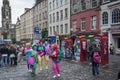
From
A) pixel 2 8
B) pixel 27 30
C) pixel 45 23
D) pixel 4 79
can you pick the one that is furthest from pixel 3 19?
pixel 4 79

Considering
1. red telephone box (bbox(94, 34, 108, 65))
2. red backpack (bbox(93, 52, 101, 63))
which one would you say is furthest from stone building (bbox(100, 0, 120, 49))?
red backpack (bbox(93, 52, 101, 63))

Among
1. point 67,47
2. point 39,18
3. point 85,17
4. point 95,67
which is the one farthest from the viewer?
point 39,18

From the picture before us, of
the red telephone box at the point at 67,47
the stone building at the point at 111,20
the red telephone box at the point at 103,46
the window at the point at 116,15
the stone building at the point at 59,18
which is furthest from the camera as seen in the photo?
the stone building at the point at 59,18

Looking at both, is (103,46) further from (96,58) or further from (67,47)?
(67,47)

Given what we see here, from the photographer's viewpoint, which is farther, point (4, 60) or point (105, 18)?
point (105, 18)

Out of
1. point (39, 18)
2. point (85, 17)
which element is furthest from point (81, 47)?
point (39, 18)

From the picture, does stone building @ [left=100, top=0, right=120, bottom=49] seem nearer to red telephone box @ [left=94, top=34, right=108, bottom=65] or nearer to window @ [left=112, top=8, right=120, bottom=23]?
window @ [left=112, top=8, right=120, bottom=23]

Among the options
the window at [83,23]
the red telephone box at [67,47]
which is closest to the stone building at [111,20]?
the window at [83,23]

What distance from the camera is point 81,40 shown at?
23.3 metres

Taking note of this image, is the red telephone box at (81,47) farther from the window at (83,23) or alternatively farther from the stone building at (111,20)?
the window at (83,23)

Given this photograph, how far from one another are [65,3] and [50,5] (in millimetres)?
10333

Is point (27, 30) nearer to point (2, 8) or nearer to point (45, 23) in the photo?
point (45, 23)

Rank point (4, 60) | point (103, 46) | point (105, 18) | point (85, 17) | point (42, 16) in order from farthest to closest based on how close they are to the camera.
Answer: point (42, 16) → point (85, 17) → point (105, 18) → point (4, 60) → point (103, 46)

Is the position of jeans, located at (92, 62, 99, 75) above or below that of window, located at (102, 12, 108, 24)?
below
